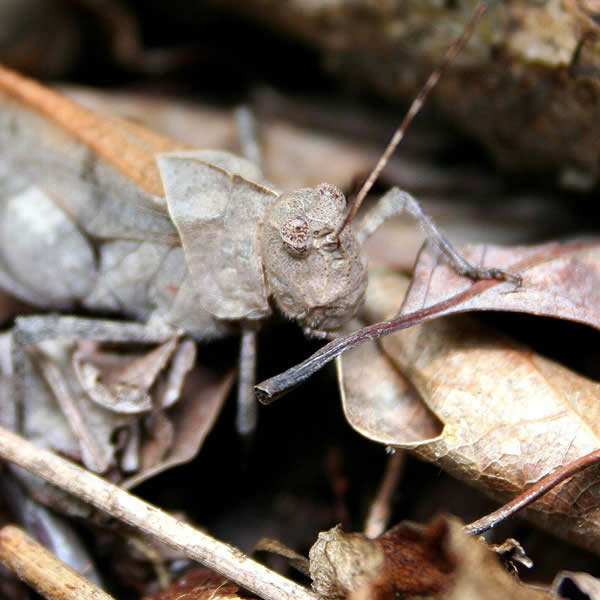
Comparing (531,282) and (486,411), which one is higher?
(531,282)

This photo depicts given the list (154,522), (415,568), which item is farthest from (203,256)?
(415,568)


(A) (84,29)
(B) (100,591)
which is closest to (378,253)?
(B) (100,591)

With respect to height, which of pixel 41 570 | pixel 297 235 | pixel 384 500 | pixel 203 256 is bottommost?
pixel 41 570

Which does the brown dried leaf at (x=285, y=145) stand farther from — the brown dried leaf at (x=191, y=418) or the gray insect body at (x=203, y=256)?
the brown dried leaf at (x=191, y=418)

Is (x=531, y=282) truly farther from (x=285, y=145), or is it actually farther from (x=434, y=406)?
(x=285, y=145)

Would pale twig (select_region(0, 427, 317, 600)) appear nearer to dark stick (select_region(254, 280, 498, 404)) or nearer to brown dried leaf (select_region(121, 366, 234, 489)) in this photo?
brown dried leaf (select_region(121, 366, 234, 489))

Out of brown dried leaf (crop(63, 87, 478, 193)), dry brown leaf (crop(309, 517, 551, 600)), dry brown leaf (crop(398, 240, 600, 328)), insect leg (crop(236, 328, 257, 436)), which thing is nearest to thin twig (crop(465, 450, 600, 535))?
dry brown leaf (crop(309, 517, 551, 600))

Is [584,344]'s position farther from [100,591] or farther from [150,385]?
[100,591]

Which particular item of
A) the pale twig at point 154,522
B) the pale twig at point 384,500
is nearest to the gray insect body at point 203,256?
the pale twig at point 384,500
